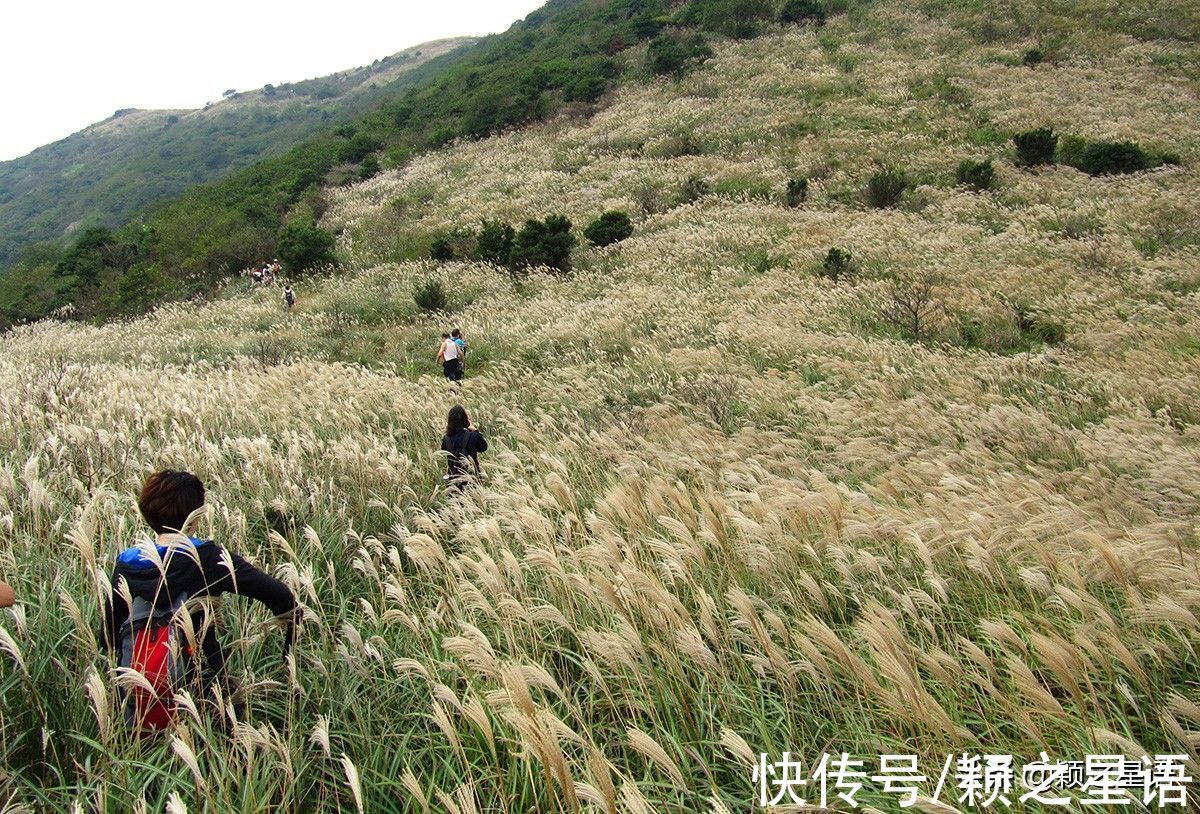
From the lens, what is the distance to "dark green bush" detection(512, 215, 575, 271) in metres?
19.4

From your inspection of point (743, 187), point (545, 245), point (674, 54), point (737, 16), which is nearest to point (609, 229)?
point (545, 245)

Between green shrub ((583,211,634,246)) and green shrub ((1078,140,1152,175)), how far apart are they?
14.4 meters

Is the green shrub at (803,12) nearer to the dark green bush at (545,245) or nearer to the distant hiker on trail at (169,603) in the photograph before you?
the dark green bush at (545,245)

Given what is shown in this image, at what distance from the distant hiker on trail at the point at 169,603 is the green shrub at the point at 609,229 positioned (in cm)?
1916

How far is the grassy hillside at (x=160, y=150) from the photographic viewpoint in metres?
68.7

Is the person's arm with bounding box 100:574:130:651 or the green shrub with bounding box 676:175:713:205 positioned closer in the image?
the person's arm with bounding box 100:574:130:651

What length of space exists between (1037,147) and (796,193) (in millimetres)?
7739

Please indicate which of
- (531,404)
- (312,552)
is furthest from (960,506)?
(531,404)

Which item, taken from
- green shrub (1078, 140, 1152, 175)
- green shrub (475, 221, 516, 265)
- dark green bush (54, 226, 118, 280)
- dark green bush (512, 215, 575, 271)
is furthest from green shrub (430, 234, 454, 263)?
green shrub (1078, 140, 1152, 175)

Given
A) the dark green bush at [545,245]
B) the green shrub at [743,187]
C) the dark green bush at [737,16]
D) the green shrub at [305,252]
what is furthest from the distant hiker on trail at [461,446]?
the dark green bush at [737,16]

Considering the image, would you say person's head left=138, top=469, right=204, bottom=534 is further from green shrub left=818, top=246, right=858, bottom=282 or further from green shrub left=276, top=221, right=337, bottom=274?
green shrub left=276, top=221, right=337, bottom=274

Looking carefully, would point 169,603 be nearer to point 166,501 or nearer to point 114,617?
point 114,617

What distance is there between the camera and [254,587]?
246 cm

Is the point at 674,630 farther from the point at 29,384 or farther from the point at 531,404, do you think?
the point at 29,384
